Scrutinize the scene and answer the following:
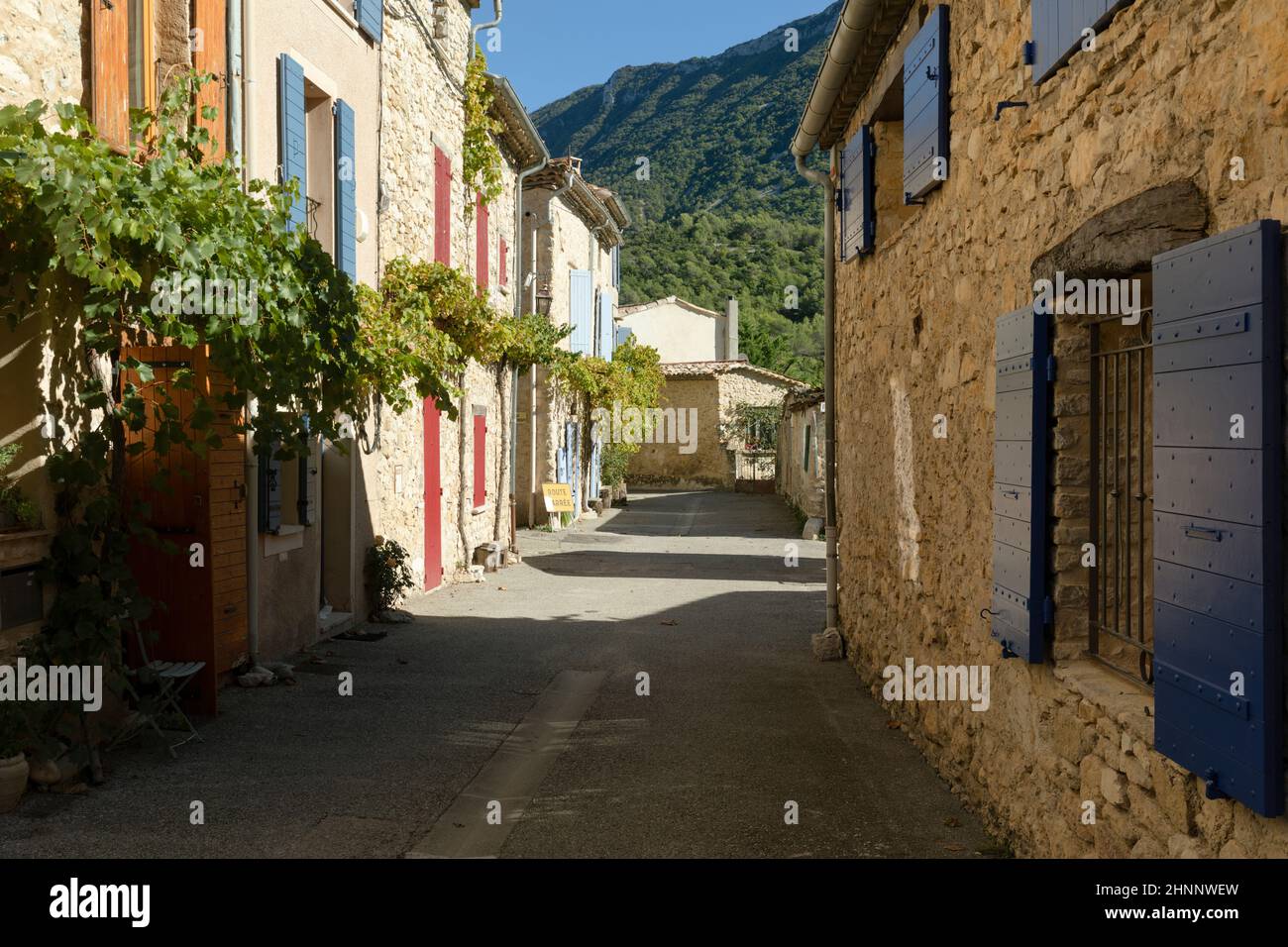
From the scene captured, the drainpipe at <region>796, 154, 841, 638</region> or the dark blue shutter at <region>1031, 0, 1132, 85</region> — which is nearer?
the dark blue shutter at <region>1031, 0, 1132, 85</region>

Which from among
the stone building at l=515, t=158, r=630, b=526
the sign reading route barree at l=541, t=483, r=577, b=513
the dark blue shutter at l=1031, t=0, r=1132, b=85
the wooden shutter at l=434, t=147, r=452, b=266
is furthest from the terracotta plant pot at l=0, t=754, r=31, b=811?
the sign reading route barree at l=541, t=483, r=577, b=513

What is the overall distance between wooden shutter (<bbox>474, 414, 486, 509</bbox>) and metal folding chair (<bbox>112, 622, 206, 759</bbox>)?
837 cm

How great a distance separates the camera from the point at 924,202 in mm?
6105

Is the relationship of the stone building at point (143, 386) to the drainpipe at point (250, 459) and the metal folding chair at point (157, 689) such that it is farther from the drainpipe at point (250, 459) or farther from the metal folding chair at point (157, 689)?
the metal folding chair at point (157, 689)

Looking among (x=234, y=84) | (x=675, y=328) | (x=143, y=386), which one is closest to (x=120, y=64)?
(x=234, y=84)

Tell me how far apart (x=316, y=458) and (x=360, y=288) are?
4.73ft

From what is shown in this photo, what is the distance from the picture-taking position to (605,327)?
26.1 meters

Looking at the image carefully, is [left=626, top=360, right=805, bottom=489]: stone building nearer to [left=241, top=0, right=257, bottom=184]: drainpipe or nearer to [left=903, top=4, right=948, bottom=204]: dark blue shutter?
[left=241, top=0, right=257, bottom=184]: drainpipe

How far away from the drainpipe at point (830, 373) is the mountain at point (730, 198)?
31.5 metres

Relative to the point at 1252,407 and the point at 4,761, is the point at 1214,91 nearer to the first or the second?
the point at 1252,407

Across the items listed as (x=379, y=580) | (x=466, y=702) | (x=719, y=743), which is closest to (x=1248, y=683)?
(x=719, y=743)

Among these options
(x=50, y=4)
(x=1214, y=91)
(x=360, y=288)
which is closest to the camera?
(x=1214, y=91)

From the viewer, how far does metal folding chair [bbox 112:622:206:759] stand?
18.3 feet

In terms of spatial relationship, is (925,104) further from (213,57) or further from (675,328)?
(675,328)
